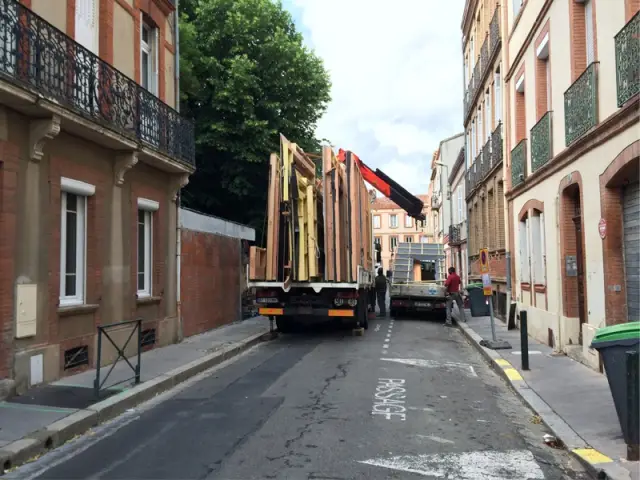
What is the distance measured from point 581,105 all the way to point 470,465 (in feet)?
22.6

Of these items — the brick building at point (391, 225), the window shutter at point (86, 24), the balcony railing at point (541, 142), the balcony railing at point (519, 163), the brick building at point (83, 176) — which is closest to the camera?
the brick building at point (83, 176)

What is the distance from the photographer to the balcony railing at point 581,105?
8.97 meters

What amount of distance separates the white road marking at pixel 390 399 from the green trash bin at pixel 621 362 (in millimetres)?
2280

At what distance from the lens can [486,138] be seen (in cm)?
2147

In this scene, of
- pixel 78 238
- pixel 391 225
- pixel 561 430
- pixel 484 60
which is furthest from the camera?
pixel 391 225

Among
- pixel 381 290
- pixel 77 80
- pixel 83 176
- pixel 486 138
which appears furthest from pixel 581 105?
pixel 381 290

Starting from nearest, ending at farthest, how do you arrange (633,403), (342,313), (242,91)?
(633,403) → (342,313) → (242,91)

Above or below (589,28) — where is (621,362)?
below

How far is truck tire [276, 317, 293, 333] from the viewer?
50.4 ft

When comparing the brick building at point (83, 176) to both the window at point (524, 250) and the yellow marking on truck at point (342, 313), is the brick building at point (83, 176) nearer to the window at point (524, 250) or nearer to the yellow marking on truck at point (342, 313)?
the yellow marking on truck at point (342, 313)

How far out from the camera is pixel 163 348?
1195cm

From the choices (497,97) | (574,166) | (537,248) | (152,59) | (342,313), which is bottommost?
(342,313)

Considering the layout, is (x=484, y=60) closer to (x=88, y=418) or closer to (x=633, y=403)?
(x=633, y=403)

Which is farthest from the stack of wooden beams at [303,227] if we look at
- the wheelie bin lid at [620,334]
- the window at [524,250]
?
the wheelie bin lid at [620,334]
